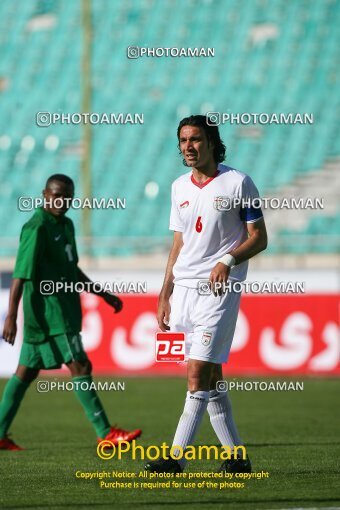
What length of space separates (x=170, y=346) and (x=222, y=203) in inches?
33.6

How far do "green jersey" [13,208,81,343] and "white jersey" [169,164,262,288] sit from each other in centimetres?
171

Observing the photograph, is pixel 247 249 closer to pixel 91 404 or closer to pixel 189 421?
pixel 189 421

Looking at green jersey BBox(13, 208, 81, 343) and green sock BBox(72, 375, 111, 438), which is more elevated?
green jersey BBox(13, 208, 81, 343)

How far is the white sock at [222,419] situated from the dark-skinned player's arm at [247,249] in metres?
0.73

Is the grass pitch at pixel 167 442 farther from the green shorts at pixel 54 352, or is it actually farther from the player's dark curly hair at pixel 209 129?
the player's dark curly hair at pixel 209 129

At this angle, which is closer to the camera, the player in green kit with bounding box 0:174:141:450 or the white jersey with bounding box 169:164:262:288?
the white jersey with bounding box 169:164:262:288

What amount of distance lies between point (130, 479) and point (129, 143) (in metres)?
15.9

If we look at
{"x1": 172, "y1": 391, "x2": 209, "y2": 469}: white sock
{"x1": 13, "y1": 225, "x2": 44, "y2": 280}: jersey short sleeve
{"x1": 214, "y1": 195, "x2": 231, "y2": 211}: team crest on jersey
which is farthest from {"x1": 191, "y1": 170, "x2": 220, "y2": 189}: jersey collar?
{"x1": 13, "y1": 225, "x2": 44, "y2": 280}: jersey short sleeve

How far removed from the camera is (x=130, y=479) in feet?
20.1

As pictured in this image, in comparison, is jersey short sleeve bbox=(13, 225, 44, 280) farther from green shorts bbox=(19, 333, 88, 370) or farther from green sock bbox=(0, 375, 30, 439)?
green sock bbox=(0, 375, 30, 439)

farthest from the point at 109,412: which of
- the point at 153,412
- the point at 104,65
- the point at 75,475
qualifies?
the point at 104,65

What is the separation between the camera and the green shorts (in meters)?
7.77

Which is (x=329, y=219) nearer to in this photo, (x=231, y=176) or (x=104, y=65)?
(x=104, y=65)

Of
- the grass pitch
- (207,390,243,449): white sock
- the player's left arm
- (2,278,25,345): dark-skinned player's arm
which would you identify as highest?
the player's left arm
